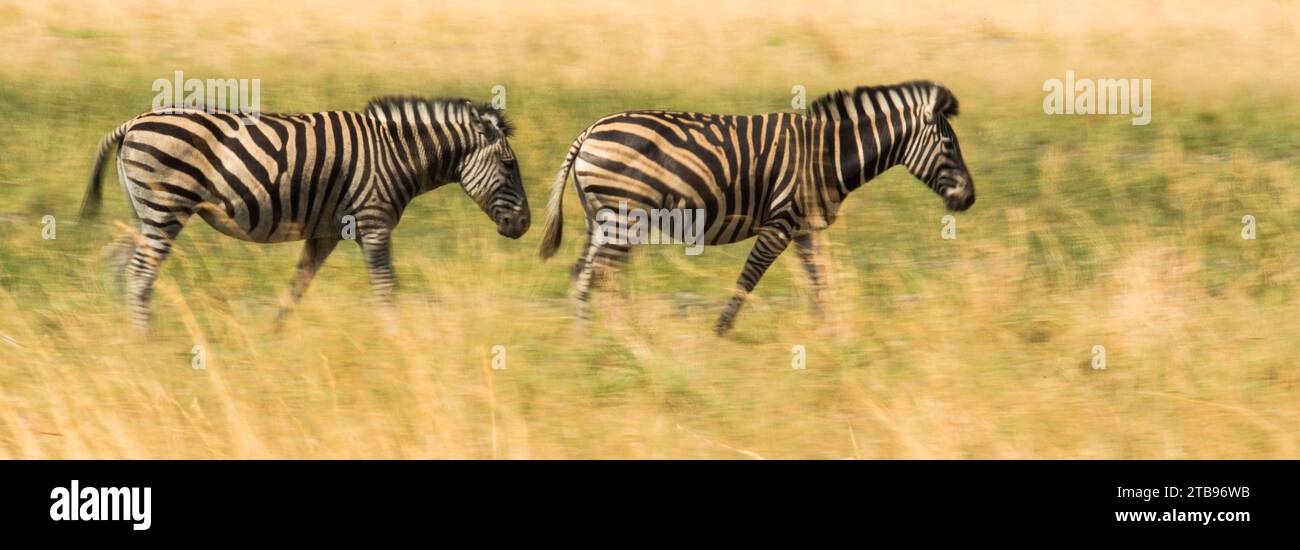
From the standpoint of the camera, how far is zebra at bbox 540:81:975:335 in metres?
9.27

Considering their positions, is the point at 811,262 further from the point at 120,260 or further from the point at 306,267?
the point at 120,260

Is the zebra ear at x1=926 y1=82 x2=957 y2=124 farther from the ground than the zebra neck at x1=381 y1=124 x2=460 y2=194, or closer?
farther from the ground

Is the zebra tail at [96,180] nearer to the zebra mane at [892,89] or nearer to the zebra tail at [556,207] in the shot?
the zebra tail at [556,207]

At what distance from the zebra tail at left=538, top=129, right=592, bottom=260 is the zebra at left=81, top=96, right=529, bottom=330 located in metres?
0.19

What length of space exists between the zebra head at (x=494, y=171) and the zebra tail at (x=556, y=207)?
17cm

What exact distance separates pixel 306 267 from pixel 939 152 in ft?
13.0

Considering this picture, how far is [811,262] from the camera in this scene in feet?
30.9

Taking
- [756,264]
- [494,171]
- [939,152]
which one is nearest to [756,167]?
[756,264]

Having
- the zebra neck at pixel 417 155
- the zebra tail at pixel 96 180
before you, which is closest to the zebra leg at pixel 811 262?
the zebra neck at pixel 417 155

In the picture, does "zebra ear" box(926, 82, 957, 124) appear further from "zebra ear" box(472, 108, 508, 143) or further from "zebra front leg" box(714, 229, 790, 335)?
"zebra ear" box(472, 108, 508, 143)

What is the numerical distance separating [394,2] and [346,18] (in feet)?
2.43

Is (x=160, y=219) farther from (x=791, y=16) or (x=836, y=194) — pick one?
(x=791, y=16)

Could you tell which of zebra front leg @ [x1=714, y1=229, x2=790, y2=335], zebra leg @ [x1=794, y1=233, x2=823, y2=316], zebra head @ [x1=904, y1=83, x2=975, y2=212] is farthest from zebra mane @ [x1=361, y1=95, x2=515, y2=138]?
zebra head @ [x1=904, y1=83, x2=975, y2=212]

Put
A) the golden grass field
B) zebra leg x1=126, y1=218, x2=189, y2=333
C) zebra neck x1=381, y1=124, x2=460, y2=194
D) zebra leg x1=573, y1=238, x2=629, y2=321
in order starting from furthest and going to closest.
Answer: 1. zebra neck x1=381, y1=124, x2=460, y2=194
2. zebra leg x1=573, y1=238, x2=629, y2=321
3. zebra leg x1=126, y1=218, x2=189, y2=333
4. the golden grass field
